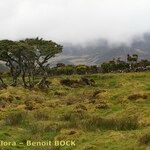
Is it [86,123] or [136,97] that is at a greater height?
[86,123]

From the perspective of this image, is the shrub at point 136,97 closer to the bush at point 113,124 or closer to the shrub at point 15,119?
the shrub at point 15,119

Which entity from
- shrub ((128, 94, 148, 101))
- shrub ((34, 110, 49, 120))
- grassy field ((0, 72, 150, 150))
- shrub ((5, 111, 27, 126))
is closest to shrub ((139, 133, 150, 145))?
Answer: grassy field ((0, 72, 150, 150))

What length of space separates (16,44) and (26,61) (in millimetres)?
8702

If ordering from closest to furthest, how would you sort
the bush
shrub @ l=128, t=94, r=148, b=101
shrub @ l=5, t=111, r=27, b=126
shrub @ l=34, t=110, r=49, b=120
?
the bush
shrub @ l=5, t=111, r=27, b=126
shrub @ l=34, t=110, r=49, b=120
shrub @ l=128, t=94, r=148, b=101

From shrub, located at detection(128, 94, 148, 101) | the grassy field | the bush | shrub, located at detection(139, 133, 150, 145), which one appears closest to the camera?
shrub, located at detection(139, 133, 150, 145)

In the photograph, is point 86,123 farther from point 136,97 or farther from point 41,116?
point 136,97

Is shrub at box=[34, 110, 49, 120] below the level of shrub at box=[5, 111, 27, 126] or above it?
below

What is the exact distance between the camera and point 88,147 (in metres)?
28.2

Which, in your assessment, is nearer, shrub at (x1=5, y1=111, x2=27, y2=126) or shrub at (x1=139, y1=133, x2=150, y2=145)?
shrub at (x1=139, y1=133, x2=150, y2=145)

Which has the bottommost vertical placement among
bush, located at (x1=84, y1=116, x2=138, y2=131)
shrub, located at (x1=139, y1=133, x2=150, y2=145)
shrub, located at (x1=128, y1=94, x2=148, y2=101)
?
shrub, located at (x1=128, y1=94, x2=148, y2=101)

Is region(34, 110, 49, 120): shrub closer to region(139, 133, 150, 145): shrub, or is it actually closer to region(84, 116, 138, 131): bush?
region(84, 116, 138, 131): bush

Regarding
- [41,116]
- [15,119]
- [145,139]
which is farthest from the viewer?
[41,116]

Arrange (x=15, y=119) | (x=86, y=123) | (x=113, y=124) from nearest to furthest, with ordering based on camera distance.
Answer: (x=113, y=124) → (x=86, y=123) → (x=15, y=119)

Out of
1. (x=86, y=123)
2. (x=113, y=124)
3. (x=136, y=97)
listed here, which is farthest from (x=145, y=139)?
(x=136, y=97)
